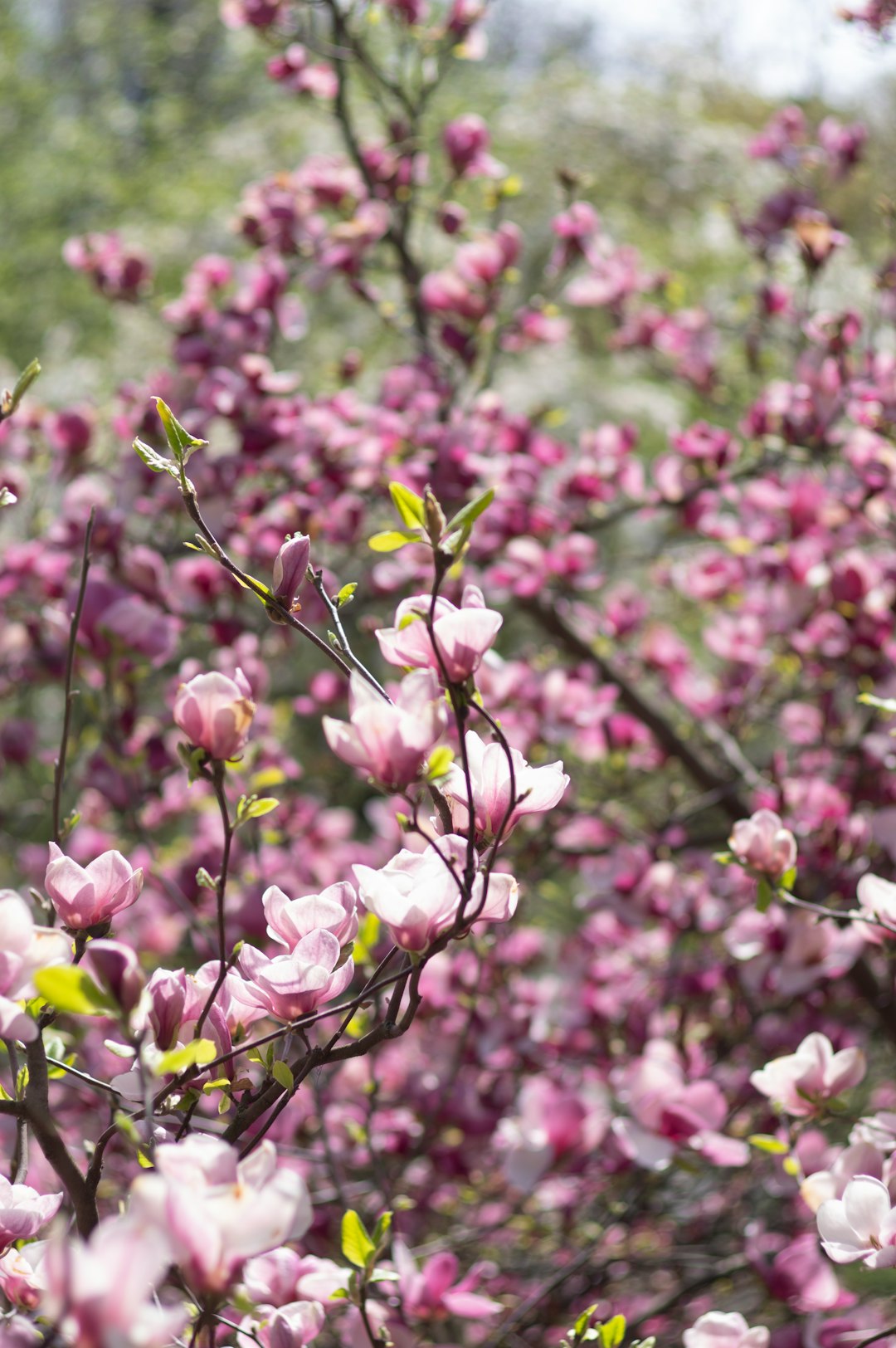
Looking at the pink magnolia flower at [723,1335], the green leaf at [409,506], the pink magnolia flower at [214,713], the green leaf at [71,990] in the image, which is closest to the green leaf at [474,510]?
the green leaf at [409,506]

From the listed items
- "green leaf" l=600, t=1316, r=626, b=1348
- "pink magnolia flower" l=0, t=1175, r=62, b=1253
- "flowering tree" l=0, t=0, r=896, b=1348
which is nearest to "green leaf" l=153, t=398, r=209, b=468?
"flowering tree" l=0, t=0, r=896, b=1348

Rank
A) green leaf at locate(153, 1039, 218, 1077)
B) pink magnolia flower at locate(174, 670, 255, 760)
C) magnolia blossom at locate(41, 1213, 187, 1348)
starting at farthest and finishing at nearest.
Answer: pink magnolia flower at locate(174, 670, 255, 760), green leaf at locate(153, 1039, 218, 1077), magnolia blossom at locate(41, 1213, 187, 1348)

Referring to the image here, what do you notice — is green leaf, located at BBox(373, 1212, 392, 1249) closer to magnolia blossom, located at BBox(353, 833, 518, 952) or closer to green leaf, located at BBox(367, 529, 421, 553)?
magnolia blossom, located at BBox(353, 833, 518, 952)

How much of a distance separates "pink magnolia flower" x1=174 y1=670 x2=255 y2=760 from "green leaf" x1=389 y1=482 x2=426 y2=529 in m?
0.11

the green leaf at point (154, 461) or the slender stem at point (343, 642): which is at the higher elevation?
the green leaf at point (154, 461)

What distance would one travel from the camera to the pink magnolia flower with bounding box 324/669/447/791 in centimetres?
44

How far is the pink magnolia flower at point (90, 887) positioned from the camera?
51cm

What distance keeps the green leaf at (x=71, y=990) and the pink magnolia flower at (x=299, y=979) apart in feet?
0.34

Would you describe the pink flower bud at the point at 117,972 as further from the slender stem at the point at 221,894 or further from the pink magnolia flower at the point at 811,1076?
the pink magnolia flower at the point at 811,1076

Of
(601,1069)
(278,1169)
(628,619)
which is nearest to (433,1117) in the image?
(601,1069)

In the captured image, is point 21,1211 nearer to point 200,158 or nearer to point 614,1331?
point 614,1331

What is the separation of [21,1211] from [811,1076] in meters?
0.45

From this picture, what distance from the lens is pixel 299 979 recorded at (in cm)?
49

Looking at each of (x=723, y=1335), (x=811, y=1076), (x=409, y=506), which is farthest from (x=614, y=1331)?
(x=409, y=506)
